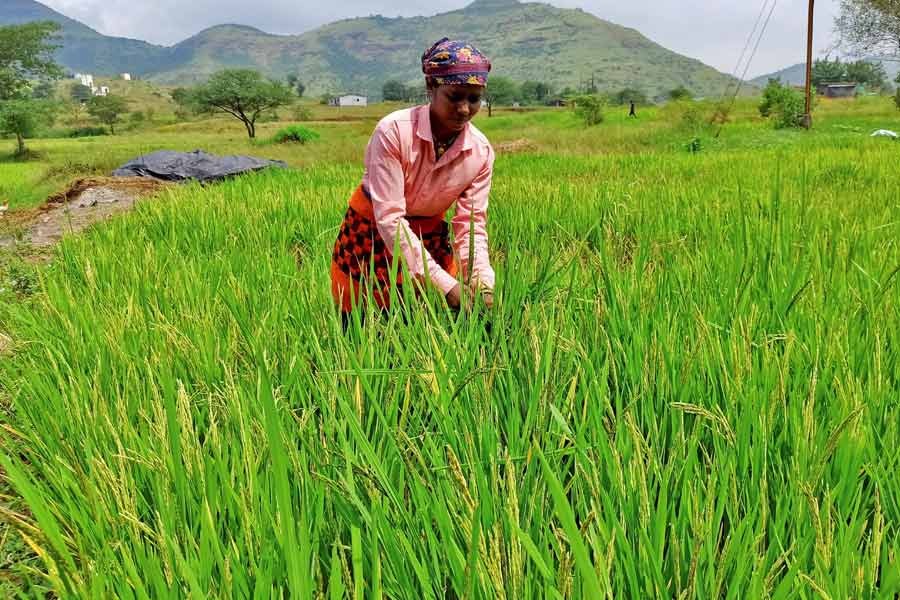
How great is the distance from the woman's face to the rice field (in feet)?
1.64

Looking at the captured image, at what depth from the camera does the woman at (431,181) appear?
1.66 meters

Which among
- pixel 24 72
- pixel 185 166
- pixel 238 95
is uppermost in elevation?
pixel 238 95

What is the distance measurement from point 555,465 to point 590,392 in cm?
13

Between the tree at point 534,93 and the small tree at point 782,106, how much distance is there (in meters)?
131

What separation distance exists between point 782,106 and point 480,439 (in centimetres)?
2221

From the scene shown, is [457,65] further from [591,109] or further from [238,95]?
[238,95]

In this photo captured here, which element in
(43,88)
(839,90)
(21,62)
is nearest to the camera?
(21,62)

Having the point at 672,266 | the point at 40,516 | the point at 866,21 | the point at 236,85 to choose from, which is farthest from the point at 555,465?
the point at 236,85

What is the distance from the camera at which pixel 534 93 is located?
153 meters

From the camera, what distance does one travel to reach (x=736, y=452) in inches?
36.7

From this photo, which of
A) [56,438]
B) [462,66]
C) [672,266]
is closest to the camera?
[56,438]

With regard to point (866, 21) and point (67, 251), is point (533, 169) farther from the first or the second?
point (866, 21)

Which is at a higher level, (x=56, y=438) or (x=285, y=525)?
(x=285, y=525)

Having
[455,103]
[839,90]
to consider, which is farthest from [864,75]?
[455,103]
